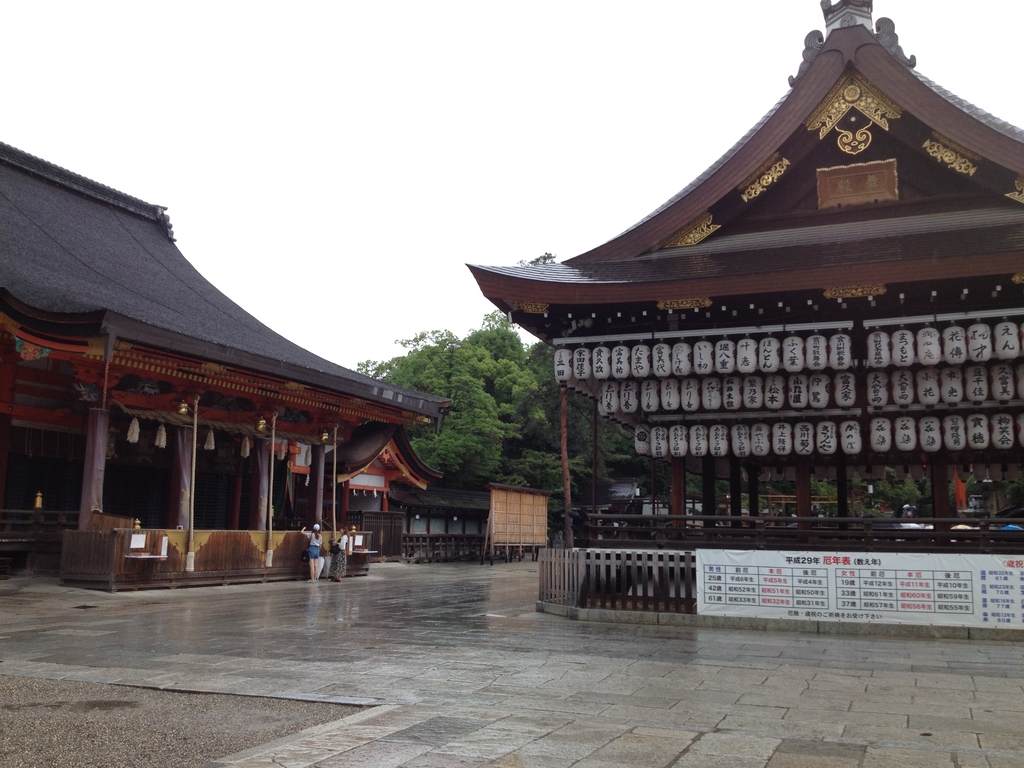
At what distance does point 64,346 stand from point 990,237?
55.9 feet

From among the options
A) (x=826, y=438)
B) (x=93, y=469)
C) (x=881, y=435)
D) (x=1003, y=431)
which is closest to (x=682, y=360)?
(x=826, y=438)

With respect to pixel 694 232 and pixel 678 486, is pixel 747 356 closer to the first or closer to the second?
pixel 678 486

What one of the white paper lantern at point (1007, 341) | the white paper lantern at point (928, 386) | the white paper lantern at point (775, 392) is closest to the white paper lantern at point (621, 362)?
the white paper lantern at point (775, 392)

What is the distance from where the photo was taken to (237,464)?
25.5 metres

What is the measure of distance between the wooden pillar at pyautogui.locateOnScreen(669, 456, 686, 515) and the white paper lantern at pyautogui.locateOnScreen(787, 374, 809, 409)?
2260 mm

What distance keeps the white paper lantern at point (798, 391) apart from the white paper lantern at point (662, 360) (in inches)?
78.0

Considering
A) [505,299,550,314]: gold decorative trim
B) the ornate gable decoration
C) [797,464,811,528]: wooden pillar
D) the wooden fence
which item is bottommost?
the wooden fence

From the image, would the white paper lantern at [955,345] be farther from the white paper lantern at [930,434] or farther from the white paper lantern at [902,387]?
the white paper lantern at [930,434]

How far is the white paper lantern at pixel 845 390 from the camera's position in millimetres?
13453

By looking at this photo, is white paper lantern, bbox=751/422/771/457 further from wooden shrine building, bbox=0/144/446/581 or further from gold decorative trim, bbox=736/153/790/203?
wooden shrine building, bbox=0/144/446/581

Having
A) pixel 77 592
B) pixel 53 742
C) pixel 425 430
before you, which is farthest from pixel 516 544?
pixel 53 742

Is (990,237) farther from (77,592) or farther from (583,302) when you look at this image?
(77,592)

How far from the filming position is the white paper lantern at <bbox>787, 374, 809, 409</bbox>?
13.7 m

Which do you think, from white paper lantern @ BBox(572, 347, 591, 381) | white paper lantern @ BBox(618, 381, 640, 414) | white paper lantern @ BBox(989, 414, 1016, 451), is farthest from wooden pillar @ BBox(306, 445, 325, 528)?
white paper lantern @ BBox(989, 414, 1016, 451)
